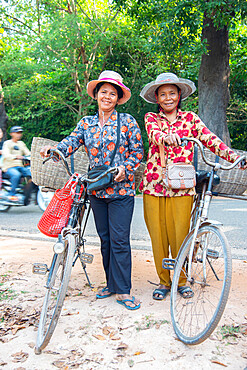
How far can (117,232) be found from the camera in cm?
334

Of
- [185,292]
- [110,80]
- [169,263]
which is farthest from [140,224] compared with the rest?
[110,80]

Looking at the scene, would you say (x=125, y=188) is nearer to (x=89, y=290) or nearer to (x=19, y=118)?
(x=89, y=290)

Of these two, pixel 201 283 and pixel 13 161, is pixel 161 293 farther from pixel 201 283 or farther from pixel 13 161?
pixel 13 161

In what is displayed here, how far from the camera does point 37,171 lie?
12.0ft

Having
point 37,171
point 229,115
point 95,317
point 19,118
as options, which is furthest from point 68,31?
point 95,317

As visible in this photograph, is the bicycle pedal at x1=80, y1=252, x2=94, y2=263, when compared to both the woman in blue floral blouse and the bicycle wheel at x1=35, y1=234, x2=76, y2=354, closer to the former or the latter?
the woman in blue floral blouse

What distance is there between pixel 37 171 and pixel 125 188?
0.93m

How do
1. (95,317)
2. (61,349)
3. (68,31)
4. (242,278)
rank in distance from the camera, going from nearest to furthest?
1. (61,349)
2. (95,317)
3. (242,278)
4. (68,31)

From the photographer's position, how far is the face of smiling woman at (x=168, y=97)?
3.42 metres

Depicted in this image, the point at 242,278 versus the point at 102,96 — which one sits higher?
the point at 102,96

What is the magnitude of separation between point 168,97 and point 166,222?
1.16 meters

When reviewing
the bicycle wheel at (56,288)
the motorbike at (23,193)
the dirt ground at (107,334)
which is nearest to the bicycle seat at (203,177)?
the dirt ground at (107,334)

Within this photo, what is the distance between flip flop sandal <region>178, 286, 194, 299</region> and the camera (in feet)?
11.0

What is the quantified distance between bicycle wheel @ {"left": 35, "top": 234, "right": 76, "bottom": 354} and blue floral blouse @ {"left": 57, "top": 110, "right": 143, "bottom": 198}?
0.74 meters
